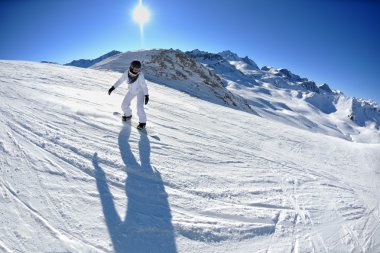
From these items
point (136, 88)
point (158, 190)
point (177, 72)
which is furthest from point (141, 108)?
point (177, 72)

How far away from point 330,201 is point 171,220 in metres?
3.33

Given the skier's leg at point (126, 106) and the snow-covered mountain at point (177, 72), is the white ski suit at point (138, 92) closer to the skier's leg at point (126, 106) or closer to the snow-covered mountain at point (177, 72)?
the skier's leg at point (126, 106)

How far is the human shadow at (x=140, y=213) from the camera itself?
301 cm

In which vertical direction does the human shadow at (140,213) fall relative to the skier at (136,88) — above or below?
below

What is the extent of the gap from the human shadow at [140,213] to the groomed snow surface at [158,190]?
13 millimetres

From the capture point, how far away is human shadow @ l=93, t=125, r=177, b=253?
118 inches

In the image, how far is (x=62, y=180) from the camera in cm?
372

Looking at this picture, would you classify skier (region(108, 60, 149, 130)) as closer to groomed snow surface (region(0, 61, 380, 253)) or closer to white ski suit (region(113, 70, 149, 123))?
white ski suit (region(113, 70, 149, 123))

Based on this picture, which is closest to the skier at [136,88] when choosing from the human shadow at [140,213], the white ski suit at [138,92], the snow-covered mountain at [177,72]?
the white ski suit at [138,92]

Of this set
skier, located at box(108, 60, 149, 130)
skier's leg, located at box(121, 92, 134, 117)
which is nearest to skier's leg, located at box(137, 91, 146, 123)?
skier, located at box(108, 60, 149, 130)

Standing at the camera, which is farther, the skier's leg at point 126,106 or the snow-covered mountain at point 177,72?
the snow-covered mountain at point 177,72

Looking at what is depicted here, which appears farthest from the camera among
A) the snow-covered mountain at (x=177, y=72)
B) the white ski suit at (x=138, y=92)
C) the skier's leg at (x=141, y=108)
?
the snow-covered mountain at (x=177, y=72)

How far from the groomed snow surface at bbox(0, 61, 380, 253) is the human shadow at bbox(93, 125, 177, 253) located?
13 millimetres

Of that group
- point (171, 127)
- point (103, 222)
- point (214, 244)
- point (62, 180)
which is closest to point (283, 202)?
point (214, 244)
